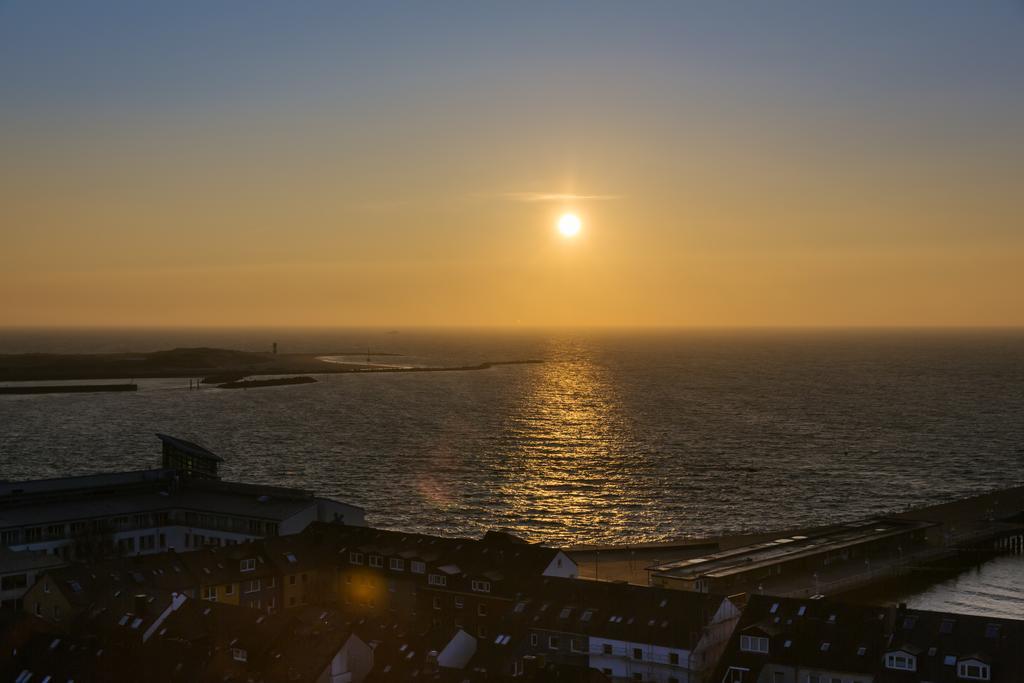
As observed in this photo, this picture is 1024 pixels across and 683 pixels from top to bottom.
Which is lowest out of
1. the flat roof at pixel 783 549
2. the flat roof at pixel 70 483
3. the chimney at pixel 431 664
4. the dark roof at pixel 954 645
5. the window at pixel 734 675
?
the flat roof at pixel 783 549

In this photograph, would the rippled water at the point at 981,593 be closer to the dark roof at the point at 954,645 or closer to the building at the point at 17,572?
the dark roof at the point at 954,645

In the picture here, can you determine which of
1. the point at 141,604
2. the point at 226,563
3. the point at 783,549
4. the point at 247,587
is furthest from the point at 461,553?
the point at 783,549

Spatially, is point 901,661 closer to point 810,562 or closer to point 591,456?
point 810,562

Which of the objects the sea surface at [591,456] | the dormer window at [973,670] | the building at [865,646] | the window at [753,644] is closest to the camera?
the dormer window at [973,670]

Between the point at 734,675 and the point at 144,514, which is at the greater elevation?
the point at 144,514

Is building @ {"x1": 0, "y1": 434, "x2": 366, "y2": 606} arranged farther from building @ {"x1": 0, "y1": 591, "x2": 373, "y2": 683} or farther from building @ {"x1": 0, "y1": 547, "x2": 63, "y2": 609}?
building @ {"x1": 0, "y1": 591, "x2": 373, "y2": 683}

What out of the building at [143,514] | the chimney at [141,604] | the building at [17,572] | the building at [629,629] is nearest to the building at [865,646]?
the building at [629,629]

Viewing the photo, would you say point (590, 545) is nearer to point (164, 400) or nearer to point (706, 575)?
point (706, 575)

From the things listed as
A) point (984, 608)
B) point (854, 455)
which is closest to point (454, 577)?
point (984, 608)
